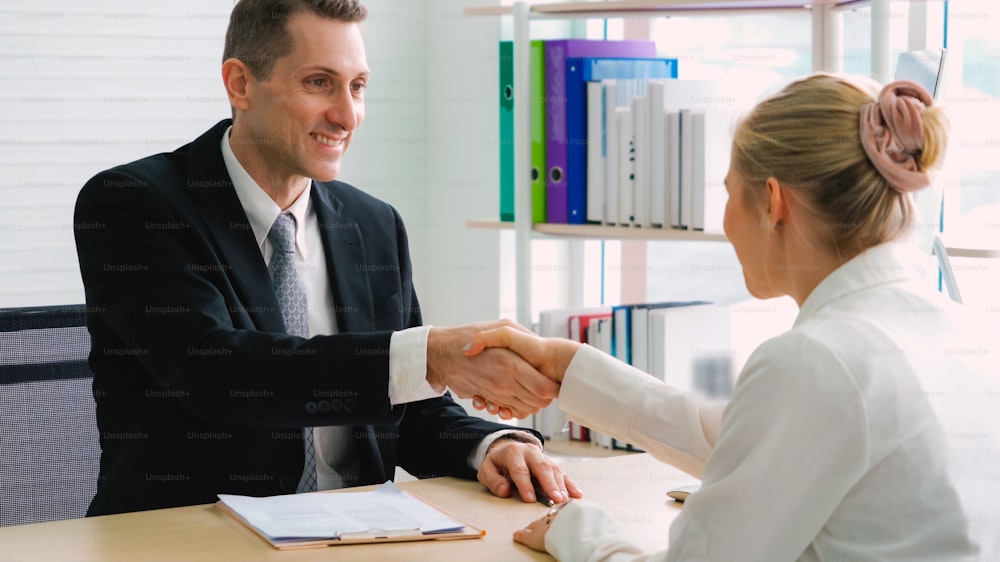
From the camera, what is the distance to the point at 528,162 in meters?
2.88

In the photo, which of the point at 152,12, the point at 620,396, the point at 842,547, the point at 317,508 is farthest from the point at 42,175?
the point at 842,547

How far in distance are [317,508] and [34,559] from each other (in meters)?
0.40

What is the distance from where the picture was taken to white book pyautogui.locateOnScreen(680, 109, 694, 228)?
2639 mm

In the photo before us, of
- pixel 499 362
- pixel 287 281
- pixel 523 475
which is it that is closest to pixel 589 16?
pixel 287 281

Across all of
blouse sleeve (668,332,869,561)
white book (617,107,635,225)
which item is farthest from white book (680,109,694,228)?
blouse sleeve (668,332,869,561)

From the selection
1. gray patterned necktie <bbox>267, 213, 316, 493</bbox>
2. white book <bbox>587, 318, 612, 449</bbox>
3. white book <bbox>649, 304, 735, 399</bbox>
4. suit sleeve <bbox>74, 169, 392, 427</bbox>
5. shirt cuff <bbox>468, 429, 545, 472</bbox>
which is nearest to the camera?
suit sleeve <bbox>74, 169, 392, 427</bbox>

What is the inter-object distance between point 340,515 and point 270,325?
17.0 inches

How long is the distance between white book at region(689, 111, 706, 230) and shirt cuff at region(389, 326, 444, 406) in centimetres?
101

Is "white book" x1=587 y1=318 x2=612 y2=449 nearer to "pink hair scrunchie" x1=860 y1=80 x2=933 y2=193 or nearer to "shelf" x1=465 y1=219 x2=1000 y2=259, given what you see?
"shelf" x1=465 y1=219 x2=1000 y2=259

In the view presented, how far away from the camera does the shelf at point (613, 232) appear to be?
8.61ft

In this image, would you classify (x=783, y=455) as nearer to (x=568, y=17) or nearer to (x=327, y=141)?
(x=327, y=141)

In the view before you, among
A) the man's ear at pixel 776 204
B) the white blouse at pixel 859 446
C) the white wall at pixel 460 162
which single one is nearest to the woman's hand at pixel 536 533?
the white blouse at pixel 859 446

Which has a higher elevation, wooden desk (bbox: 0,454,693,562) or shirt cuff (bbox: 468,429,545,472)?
shirt cuff (bbox: 468,429,545,472)

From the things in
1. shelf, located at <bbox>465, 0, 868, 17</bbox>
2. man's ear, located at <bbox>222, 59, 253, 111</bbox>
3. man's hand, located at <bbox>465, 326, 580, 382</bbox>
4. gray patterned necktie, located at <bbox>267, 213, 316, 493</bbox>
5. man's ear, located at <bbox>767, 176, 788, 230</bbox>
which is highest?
shelf, located at <bbox>465, 0, 868, 17</bbox>
